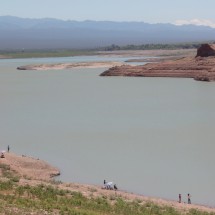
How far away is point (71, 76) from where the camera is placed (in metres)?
78.8

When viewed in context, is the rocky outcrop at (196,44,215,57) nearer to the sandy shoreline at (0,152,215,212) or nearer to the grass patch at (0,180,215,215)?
the sandy shoreline at (0,152,215,212)

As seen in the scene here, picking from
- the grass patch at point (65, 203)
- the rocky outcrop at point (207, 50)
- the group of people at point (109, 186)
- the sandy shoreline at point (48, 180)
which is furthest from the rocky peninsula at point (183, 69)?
the grass patch at point (65, 203)

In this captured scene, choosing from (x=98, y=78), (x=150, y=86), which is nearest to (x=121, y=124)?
(x=150, y=86)

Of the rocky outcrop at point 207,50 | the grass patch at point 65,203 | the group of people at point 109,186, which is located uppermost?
the rocky outcrop at point 207,50

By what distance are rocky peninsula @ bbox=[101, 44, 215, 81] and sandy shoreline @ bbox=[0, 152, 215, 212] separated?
48.1 meters

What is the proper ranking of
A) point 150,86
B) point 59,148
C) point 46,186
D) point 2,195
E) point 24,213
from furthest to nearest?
point 150,86
point 59,148
point 46,186
point 2,195
point 24,213

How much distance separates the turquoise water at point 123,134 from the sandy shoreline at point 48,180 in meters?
0.76

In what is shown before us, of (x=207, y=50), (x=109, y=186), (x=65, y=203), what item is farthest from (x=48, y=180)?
(x=207, y=50)

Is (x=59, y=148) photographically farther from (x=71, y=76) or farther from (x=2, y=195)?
(x=71, y=76)

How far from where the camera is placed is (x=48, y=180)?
19625mm

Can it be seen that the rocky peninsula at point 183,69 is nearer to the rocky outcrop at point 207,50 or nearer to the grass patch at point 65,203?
the rocky outcrop at point 207,50

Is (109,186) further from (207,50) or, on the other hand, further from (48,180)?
Result: (207,50)

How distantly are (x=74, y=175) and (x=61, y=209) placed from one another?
9356 millimetres

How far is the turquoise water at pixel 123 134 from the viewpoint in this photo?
21000mm
